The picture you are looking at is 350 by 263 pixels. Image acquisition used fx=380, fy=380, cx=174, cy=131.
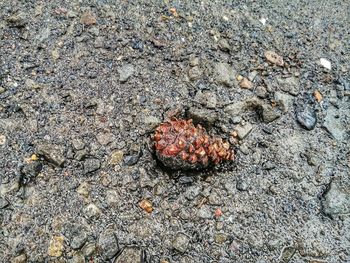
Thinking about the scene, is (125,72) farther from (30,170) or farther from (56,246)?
(56,246)

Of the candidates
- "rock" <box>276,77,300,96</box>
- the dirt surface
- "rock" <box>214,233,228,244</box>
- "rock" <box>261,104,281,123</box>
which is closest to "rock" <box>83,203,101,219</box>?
the dirt surface

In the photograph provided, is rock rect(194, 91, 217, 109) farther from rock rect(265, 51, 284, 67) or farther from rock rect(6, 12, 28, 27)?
rock rect(6, 12, 28, 27)

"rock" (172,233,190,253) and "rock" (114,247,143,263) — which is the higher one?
"rock" (172,233,190,253)

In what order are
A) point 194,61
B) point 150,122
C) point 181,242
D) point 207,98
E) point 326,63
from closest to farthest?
1. point 181,242
2. point 150,122
3. point 207,98
4. point 194,61
5. point 326,63

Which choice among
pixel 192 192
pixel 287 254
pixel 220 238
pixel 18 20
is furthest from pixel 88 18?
pixel 287 254

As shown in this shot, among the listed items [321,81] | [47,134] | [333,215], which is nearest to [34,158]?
[47,134]

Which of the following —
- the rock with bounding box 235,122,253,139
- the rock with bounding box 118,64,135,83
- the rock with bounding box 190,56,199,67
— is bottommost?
the rock with bounding box 235,122,253,139

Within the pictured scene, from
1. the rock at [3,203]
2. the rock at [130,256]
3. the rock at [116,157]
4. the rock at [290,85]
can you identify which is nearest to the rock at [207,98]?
the rock at [290,85]
